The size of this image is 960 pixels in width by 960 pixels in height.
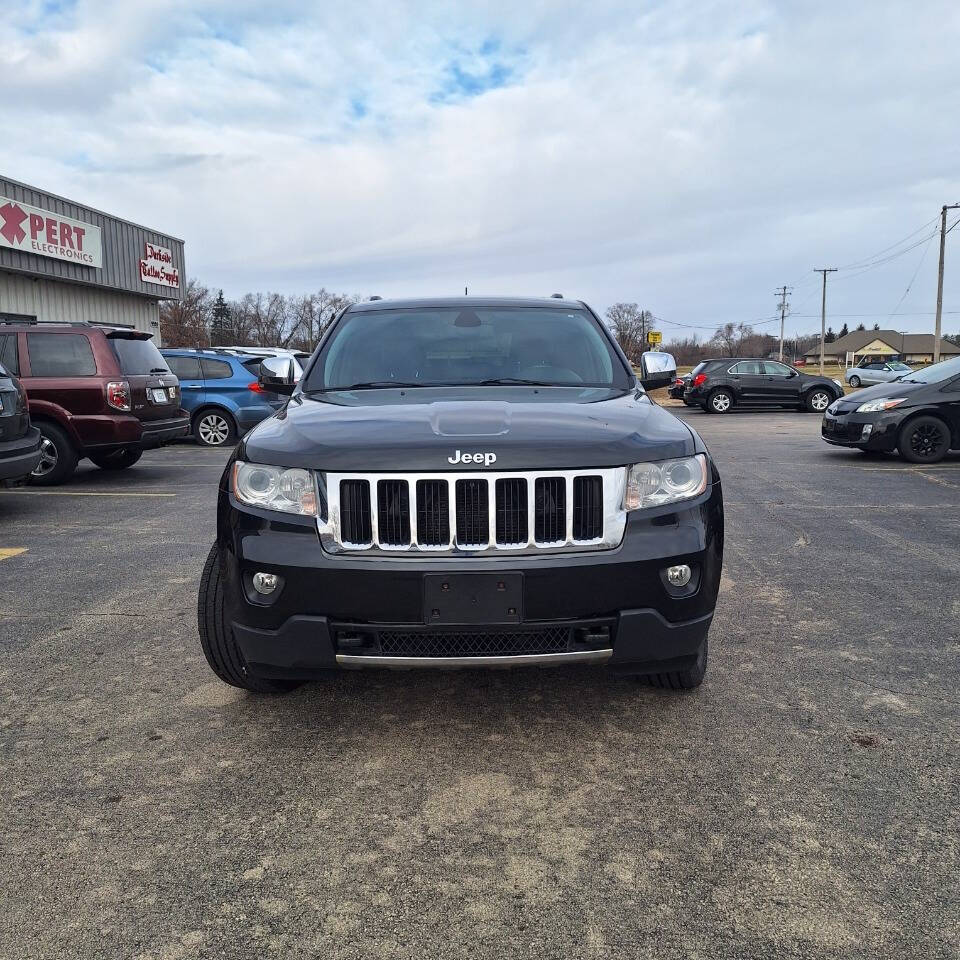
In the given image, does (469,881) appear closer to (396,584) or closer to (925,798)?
(396,584)

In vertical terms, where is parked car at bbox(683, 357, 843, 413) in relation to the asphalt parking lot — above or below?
above

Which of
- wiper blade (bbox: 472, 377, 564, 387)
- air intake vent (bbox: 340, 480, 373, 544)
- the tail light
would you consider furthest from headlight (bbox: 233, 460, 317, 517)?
the tail light

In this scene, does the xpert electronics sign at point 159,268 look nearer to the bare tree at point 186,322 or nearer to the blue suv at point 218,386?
the blue suv at point 218,386

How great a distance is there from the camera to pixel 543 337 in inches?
169

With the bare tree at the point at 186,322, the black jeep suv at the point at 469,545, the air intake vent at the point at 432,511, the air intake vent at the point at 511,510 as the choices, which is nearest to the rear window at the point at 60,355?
the black jeep suv at the point at 469,545

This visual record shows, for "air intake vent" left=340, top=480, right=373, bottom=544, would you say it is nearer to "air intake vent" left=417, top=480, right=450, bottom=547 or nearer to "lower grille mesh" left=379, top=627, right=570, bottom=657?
"air intake vent" left=417, top=480, right=450, bottom=547

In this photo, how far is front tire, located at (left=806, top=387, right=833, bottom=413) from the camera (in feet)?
73.9

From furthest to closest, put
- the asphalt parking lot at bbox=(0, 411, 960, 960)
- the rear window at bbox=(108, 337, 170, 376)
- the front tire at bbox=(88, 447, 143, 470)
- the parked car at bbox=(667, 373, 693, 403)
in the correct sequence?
the parked car at bbox=(667, 373, 693, 403) < the front tire at bbox=(88, 447, 143, 470) < the rear window at bbox=(108, 337, 170, 376) < the asphalt parking lot at bbox=(0, 411, 960, 960)

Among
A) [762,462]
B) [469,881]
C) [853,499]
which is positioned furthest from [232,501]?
[762,462]

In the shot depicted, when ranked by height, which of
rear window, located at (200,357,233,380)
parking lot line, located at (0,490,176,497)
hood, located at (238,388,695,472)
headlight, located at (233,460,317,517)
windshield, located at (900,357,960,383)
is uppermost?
rear window, located at (200,357,233,380)

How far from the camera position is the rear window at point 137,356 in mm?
9469

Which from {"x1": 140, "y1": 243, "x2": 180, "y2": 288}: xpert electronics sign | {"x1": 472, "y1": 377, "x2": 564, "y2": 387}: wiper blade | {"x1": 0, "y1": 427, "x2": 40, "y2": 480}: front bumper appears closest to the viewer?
{"x1": 472, "y1": 377, "x2": 564, "y2": 387}: wiper blade

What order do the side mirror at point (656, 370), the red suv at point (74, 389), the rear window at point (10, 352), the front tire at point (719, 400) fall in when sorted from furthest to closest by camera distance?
the front tire at point (719, 400) < the rear window at point (10, 352) < the red suv at point (74, 389) < the side mirror at point (656, 370)

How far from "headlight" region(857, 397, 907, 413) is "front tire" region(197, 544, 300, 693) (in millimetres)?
9748
